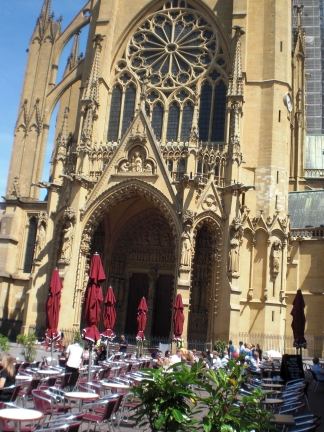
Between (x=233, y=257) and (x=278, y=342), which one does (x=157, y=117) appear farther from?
(x=278, y=342)

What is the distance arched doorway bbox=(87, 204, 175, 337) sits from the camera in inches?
1016

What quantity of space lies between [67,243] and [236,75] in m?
11.8

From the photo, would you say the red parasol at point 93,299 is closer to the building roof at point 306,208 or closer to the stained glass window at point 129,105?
the stained glass window at point 129,105

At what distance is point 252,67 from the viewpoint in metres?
26.5

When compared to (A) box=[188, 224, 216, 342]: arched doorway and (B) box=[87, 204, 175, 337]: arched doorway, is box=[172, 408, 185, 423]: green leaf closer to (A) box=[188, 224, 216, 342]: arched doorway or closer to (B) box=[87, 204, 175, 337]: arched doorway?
(A) box=[188, 224, 216, 342]: arched doorway

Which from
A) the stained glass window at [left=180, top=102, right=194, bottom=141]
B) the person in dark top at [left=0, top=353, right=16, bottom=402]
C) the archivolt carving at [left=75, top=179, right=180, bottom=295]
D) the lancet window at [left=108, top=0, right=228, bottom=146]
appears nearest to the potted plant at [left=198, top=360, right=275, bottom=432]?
the person in dark top at [left=0, top=353, right=16, bottom=402]

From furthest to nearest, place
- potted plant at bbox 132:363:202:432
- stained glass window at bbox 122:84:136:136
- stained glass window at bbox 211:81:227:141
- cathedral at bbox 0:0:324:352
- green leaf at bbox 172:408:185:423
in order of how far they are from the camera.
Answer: stained glass window at bbox 122:84:136:136 → stained glass window at bbox 211:81:227:141 → cathedral at bbox 0:0:324:352 → potted plant at bbox 132:363:202:432 → green leaf at bbox 172:408:185:423

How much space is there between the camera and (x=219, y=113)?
87.8ft

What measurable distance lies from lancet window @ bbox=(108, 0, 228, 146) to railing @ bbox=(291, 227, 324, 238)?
21.0 ft

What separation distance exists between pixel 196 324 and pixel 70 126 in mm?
13699

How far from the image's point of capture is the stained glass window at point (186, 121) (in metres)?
26.8

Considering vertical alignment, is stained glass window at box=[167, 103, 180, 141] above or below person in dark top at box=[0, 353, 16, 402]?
above

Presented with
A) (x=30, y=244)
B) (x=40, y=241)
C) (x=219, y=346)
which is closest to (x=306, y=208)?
(x=219, y=346)

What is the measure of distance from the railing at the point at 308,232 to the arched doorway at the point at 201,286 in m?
5.14
